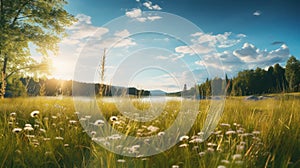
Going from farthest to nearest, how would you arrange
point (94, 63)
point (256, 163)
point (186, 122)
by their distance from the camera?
point (94, 63), point (186, 122), point (256, 163)

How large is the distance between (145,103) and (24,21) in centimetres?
2008

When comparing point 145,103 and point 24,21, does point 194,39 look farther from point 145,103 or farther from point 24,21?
point 24,21

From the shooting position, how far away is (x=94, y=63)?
16.3 ft

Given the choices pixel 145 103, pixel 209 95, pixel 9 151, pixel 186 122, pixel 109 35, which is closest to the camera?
pixel 9 151

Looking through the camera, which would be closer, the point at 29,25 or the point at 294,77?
the point at 294,77

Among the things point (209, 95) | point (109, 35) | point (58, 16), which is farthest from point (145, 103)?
point (58, 16)

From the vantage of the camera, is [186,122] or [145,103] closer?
[186,122]

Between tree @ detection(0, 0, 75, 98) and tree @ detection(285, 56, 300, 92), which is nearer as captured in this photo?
tree @ detection(285, 56, 300, 92)

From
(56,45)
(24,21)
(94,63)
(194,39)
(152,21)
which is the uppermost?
(24,21)

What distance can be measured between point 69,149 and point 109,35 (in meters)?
1.94

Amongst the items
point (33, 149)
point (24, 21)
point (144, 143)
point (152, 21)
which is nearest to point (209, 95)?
point (152, 21)

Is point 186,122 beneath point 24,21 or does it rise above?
beneath

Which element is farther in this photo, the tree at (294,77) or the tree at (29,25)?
the tree at (29,25)

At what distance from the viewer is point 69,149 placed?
11.1 ft
